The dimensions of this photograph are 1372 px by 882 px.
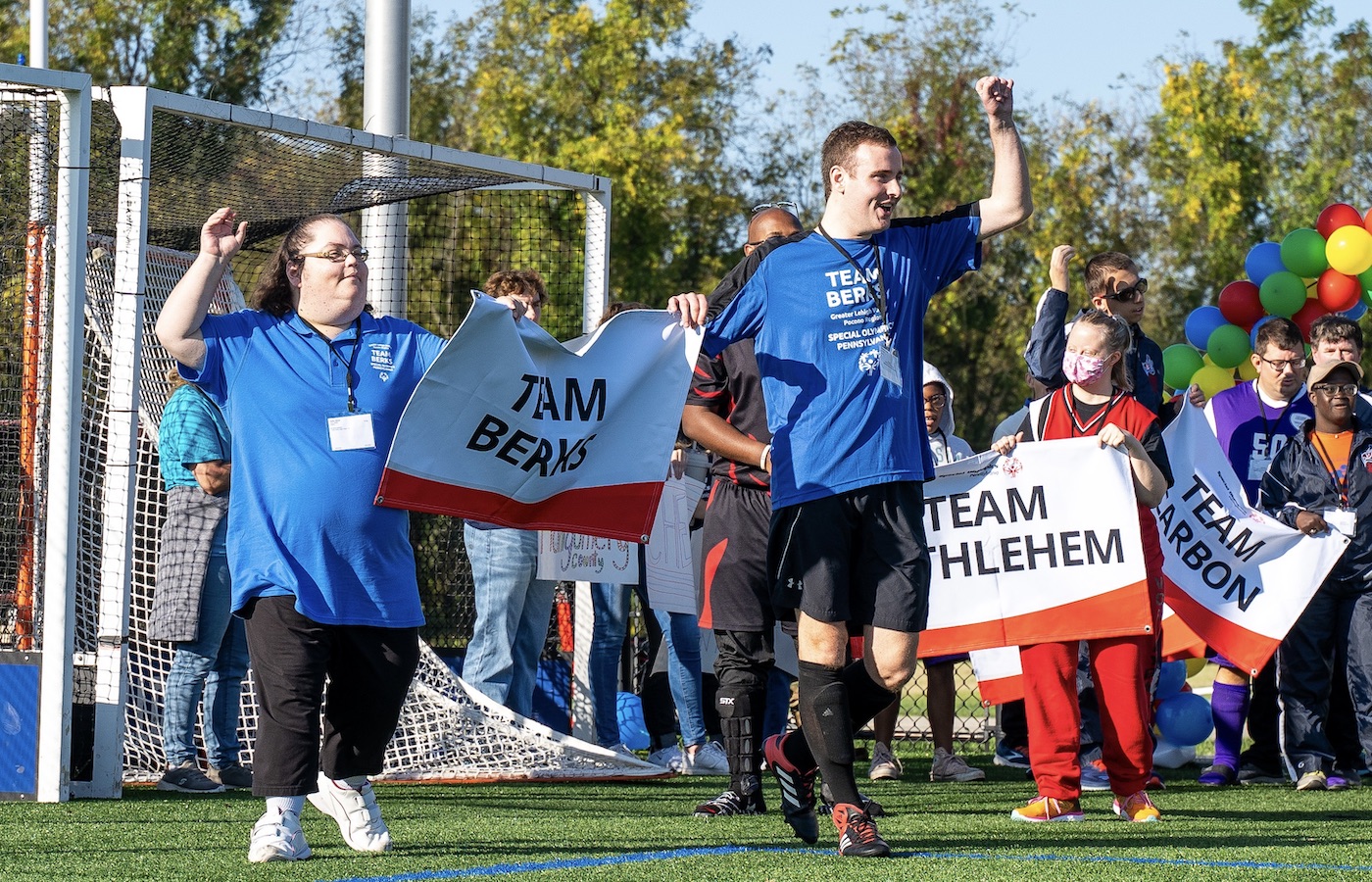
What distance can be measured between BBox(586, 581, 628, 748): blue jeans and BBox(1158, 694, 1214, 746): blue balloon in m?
2.86

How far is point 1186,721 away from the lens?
9.33 m

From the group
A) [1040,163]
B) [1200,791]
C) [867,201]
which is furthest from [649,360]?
[1040,163]

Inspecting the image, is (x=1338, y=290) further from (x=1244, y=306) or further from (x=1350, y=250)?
(x=1244, y=306)

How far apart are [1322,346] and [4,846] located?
20.5 feet

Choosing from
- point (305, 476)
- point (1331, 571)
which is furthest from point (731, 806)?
point (1331, 571)

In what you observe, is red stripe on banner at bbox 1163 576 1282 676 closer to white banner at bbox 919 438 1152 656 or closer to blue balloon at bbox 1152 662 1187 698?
blue balloon at bbox 1152 662 1187 698

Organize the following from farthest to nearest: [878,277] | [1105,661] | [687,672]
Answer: [687,672], [1105,661], [878,277]

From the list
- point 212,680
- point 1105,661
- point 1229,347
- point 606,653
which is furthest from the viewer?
point 1229,347

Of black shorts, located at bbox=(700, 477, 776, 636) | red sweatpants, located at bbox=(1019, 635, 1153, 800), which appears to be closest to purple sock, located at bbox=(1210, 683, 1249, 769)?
red sweatpants, located at bbox=(1019, 635, 1153, 800)

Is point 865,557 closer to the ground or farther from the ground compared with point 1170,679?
farther from the ground

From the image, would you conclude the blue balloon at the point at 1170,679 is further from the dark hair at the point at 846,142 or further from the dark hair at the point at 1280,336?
the dark hair at the point at 846,142

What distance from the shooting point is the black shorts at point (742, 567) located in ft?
21.8

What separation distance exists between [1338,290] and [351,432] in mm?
7518

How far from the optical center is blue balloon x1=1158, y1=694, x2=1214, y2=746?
933 centimetres
